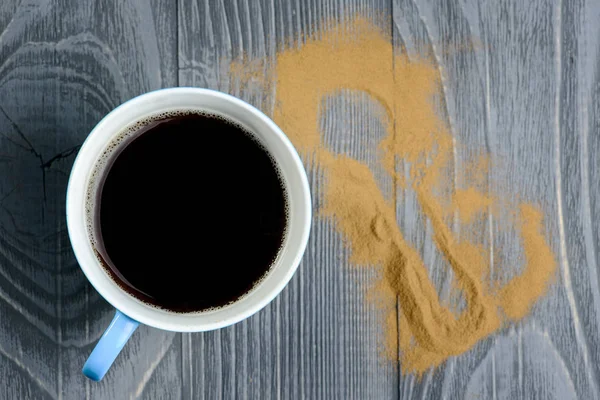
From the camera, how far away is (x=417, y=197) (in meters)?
0.70

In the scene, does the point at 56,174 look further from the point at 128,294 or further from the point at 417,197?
the point at 417,197

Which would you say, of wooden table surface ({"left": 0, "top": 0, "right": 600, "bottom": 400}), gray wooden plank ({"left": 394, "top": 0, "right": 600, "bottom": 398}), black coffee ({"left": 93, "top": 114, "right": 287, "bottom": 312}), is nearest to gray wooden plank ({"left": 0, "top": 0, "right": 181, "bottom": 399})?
wooden table surface ({"left": 0, "top": 0, "right": 600, "bottom": 400})

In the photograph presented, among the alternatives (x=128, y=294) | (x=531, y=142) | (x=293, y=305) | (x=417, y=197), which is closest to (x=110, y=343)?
(x=128, y=294)

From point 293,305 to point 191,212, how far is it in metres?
0.17

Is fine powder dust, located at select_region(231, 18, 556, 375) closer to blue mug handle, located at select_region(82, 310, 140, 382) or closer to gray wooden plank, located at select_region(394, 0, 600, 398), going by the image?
gray wooden plank, located at select_region(394, 0, 600, 398)

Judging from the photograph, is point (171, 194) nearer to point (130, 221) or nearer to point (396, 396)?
point (130, 221)

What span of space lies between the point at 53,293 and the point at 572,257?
0.57 meters

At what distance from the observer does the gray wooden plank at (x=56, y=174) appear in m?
0.67

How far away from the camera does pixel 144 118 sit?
0.57 m

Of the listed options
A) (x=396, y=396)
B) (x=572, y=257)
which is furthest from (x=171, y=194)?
(x=572, y=257)

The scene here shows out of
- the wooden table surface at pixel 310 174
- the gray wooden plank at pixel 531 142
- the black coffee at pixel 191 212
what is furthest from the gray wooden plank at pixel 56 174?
the gray wooden plank at pixel 531 142

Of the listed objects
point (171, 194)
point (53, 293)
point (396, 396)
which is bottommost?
point (396, 396)

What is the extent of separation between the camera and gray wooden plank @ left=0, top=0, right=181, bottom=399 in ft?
→ 2.21

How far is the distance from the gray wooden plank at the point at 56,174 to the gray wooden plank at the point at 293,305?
0.13ft
